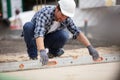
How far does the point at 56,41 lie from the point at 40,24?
0.22 metres

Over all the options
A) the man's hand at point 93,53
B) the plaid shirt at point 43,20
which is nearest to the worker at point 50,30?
the plaid shirt at point 43,20

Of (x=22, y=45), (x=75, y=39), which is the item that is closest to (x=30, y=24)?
(x=22, y=45)

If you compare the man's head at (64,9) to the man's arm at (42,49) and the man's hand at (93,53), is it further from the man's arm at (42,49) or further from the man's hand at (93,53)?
the man's hand at (93,53)

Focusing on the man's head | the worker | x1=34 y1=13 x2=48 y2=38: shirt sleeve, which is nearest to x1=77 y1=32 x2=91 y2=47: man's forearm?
the worker

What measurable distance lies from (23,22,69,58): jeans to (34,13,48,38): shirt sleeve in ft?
0.14

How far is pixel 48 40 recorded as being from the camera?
2.88 m

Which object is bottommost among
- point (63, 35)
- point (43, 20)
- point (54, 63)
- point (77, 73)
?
point (77, 73)

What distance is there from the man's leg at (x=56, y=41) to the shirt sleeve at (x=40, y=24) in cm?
9

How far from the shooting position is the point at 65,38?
293 cm

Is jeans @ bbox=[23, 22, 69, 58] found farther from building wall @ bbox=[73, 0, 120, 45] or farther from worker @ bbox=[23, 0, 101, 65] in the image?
building wall @ bbox=[73, 0, 120, 45]

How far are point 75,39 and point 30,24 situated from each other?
386 millimetres

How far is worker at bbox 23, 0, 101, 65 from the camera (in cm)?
278

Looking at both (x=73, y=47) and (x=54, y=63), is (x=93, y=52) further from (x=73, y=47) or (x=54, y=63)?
(x=54, y=63)

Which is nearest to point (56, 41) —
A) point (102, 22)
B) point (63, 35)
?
point (63, 35)
